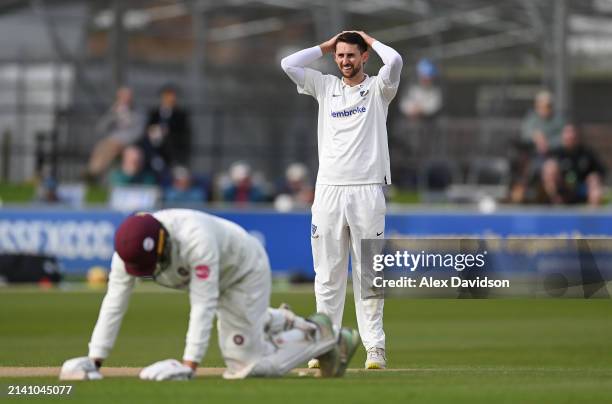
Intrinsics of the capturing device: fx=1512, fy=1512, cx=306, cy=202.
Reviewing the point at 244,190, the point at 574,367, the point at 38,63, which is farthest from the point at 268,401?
the point at 38,63

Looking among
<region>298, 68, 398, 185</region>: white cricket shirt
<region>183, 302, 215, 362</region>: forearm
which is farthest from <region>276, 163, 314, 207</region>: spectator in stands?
<region>183, 302, 215, 362</region>: forearm

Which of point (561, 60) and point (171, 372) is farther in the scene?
point (561, 60)

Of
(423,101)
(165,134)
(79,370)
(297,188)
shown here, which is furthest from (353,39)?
(423,101)

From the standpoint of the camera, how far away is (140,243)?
32.2ft

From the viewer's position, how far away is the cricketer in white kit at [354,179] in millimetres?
12469

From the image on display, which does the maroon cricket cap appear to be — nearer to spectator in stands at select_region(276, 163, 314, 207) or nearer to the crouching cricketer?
the crouching cricketer

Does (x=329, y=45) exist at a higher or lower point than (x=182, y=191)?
higher

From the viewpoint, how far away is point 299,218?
2455 centimetres

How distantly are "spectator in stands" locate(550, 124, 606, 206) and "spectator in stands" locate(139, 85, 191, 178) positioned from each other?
20.6ft

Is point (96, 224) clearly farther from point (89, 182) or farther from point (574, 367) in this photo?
point (574, 367)

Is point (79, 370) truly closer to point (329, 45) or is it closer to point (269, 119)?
point (329, 45)

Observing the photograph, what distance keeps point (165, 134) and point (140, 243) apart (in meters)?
16.0

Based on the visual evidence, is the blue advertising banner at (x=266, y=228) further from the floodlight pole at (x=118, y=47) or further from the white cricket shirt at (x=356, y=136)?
the white cricket shirt at (x=356, y=136)

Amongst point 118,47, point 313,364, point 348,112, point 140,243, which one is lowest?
point 313,364
